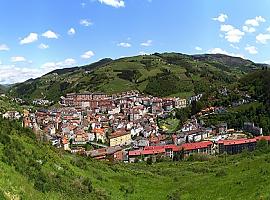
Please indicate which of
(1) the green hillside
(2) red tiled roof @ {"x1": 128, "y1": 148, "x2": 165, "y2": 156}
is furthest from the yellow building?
(1) the green hillside

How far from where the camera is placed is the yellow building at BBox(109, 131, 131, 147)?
5630 inches

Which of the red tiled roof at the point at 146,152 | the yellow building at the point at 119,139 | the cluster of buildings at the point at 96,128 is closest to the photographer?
the red tiled roof at the point at 146,152

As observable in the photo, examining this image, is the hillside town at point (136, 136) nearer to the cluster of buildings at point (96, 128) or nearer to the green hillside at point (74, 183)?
the cluster of buildings at point (96, 128)

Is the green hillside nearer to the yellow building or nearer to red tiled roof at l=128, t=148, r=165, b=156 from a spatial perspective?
red tiled roof at l=128, t=148, r=165, b=156

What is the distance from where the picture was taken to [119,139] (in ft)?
479

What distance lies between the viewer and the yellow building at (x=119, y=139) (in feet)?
469

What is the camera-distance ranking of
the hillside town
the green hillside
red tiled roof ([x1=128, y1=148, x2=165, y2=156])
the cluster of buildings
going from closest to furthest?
1. the green hillside
2. red tiled roof ([x1=128, y1=148, x2=165, y2=156])
3. the hillside town
4. the cluster of buildings

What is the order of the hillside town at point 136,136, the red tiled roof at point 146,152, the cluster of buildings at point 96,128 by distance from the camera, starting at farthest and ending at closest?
the cluster of buildings at point 96,128, the hillside town at point 136,136, the red tiled roof at point 146,152

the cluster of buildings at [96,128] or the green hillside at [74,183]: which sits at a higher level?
the green hillside at [74,183]

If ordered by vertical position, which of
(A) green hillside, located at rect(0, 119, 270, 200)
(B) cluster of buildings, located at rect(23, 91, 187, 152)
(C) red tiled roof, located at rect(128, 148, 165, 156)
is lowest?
(C) red tiled roof, located at rect(128, 148, 165, 156)

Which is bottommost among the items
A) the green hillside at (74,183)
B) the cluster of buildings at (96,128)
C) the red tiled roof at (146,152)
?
the red tiled roof at (146,152)

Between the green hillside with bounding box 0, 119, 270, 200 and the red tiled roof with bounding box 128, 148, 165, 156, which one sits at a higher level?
the green hillside with bounding box 0, 119, 270, 200

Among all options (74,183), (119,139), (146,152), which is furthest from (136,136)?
(74,183)

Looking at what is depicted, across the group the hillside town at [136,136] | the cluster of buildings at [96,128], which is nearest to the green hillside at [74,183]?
the hillside town at [136,136]
